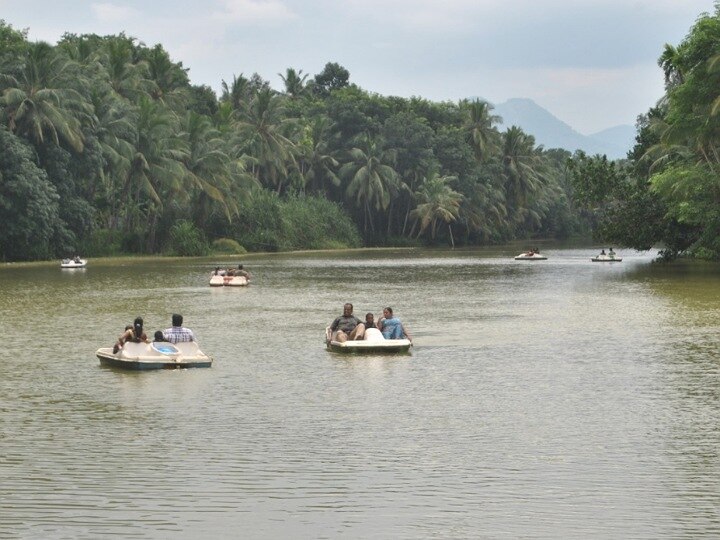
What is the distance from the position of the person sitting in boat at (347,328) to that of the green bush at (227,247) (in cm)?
6452

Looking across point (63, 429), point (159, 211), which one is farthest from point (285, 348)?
point (159, 211)

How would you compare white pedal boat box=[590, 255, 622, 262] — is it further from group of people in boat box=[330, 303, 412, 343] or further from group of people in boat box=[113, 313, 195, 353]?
group of people in boat box=[113, 313, 195, 353]

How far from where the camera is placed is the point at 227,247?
90.9 meters

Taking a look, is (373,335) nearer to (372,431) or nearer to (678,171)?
(372,431)

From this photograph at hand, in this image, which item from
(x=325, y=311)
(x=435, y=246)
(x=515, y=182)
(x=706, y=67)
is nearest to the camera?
(x=325, y=311)

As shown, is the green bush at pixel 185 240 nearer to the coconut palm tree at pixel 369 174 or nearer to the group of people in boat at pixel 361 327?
the coconut palm tree at pixel 369 174

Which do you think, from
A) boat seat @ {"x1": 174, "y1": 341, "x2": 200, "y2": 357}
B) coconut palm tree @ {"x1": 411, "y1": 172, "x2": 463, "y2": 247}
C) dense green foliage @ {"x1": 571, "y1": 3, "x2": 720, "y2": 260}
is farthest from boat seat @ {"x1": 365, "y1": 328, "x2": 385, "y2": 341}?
coconut palm tree @ {"x1": 411, "y1": 172, "x2": 463, "y2": 247}

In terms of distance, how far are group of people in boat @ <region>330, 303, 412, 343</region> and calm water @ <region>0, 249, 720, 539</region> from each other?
1.94ft

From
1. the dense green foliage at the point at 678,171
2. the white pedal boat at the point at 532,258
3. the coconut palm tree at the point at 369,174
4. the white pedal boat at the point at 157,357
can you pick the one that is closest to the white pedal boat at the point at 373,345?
the white pedal boat at the point at 157,357

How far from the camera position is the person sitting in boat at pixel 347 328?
2506 centimetres

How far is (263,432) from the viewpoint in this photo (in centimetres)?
1542

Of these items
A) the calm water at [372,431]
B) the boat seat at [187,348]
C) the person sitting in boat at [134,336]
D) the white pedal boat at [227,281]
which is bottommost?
the calm water at [372,431]

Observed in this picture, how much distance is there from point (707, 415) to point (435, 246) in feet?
336

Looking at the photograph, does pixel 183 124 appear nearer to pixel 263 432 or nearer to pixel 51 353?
pixel 51 353
